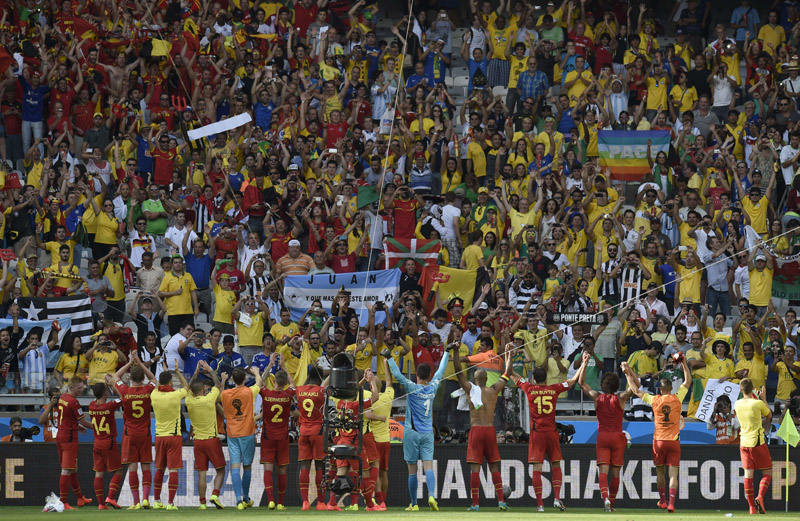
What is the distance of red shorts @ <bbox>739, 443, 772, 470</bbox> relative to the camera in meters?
16.9

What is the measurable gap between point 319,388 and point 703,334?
7013 millimetres

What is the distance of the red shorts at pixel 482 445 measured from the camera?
56.0 feet

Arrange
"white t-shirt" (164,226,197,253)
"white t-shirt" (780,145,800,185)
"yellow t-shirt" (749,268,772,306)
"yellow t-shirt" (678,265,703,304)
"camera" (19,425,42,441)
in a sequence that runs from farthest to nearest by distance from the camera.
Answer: "white t-shirt" (780,145,800,185) < "white t-shirt" (164,226,197,253) < "yellow t-shirt" (749,268,772,306) < "yellow t-shirt" (678,265,703,304) < "camera" (19,425,42,441)

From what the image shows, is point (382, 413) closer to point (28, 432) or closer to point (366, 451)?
point (366, 451)

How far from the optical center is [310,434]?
17391 millimetres

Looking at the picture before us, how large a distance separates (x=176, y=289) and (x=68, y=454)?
16.1 ft

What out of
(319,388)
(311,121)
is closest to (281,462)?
(319,388)

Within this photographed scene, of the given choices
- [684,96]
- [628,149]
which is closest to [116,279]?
[628,149]

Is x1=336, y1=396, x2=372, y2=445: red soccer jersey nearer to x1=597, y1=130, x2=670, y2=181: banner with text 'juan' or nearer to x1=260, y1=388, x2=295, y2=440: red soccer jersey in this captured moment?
x1=260, y1=388, x2=295, y2=440: red soccer jersey

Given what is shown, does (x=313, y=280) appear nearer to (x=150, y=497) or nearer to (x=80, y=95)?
(x=150, y=497)

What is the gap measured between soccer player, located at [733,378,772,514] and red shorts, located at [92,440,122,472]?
27.1 feet

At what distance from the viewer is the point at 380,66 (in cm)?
2661

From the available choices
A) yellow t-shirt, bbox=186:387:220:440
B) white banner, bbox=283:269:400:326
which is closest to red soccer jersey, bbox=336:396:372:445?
yellow t-shirt, bbox=186:387:220:440

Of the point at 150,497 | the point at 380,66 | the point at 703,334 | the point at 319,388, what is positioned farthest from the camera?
the point at 380,66
